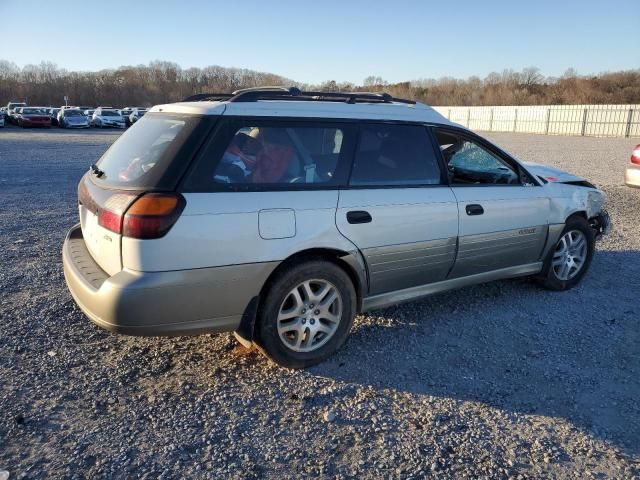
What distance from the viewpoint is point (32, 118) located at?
38.5 metres

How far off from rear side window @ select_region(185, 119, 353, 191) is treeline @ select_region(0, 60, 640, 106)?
193 ft

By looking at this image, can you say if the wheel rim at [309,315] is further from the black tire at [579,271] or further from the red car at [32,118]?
the red car at [32,118]

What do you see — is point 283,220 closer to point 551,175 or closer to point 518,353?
point 518,353

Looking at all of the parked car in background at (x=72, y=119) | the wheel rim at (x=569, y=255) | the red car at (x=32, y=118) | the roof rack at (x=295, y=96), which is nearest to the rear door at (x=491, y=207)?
the wheel rim at (x=569, y=255)

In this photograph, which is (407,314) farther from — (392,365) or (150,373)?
(150,373)

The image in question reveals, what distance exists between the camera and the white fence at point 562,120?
37969mm

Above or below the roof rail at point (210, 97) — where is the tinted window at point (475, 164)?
below

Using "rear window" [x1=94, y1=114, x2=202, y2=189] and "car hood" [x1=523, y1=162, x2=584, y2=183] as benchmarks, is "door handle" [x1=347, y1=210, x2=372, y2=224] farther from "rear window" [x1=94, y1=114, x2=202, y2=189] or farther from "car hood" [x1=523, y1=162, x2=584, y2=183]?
"car hood" [x1=523, y1=162, x2=584, y2=183]

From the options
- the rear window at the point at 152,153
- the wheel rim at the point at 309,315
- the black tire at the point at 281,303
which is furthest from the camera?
the wheel rim at the point at 309,315

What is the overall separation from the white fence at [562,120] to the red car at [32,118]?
29806 mm

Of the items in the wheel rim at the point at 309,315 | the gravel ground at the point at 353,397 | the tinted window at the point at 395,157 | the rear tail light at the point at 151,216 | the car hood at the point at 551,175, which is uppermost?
the tinted window at the point at 395,157

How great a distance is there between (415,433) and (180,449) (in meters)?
1.29

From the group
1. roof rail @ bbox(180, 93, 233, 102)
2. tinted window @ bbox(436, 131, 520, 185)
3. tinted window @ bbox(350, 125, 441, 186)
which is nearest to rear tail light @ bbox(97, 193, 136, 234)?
roof rail @ bbox(180, 93, 233, 102)

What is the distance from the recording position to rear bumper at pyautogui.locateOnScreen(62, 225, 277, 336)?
9.75 feet
